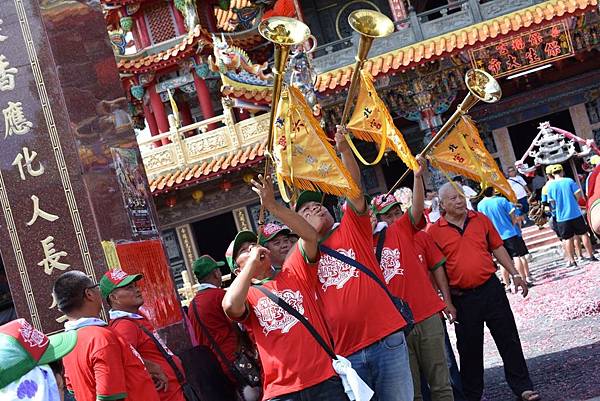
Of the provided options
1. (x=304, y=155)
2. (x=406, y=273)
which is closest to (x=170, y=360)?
(x=304, y=155)

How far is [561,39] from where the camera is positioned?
1552 cm

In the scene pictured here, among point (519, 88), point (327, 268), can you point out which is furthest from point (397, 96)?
point (327, 268)

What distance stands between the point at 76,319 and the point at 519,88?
15.1m

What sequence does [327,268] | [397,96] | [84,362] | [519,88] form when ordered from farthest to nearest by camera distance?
[519,88] < [397,96] < [327,268] < [84,362]

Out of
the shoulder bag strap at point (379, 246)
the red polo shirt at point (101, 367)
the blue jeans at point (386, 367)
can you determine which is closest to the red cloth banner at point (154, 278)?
the shoulder bag strap at point (379, 246)

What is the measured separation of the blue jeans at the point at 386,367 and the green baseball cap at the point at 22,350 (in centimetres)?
194

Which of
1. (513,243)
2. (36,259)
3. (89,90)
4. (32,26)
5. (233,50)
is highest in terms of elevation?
(233,50)

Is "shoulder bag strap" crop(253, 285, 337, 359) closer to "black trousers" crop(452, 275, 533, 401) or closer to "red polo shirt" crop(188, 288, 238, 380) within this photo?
"red polo shirt" crop(188, 288, 238, 380)

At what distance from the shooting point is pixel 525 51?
51.2 feet

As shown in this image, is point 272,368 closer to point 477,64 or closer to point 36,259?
point 36,259

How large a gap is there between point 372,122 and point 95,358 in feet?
9.50

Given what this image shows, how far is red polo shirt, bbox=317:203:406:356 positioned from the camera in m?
4.68

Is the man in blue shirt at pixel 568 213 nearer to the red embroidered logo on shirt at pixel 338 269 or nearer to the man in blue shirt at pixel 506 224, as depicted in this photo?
the man in blue shirt at pixel 506 224

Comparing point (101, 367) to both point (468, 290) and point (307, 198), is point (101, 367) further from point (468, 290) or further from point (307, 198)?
point (468, 290)
